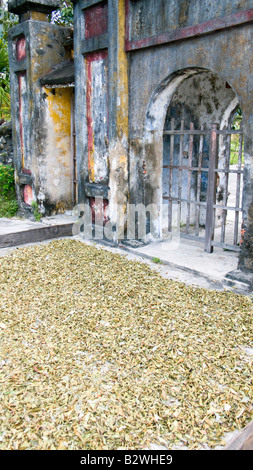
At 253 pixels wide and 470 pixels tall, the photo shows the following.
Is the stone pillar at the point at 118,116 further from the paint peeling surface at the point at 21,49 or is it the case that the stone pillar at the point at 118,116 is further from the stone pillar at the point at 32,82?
the paint peeling surface at the point at 21,49

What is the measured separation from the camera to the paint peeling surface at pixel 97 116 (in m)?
7.01

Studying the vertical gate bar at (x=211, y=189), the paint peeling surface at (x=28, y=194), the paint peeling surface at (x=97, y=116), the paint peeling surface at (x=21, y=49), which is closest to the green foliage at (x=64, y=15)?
the paint peeling surface at (x=21, y=49)

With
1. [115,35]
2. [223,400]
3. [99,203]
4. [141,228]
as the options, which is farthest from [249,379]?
[115,35]

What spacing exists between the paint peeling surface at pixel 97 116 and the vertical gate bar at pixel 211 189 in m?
1.90

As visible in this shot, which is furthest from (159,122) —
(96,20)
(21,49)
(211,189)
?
(21,49)

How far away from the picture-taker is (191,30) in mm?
5465

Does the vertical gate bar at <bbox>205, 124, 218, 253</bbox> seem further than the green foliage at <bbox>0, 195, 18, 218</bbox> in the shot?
No

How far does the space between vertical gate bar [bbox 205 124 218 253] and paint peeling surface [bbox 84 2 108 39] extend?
266 cm

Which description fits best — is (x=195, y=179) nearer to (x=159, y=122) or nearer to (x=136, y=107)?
(x=159, y=122)

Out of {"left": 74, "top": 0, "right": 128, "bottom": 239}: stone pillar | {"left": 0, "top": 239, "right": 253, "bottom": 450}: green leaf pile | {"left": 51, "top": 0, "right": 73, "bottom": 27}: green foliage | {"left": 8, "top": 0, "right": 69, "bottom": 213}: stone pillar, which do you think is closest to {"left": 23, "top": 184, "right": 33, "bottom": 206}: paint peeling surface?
{"left": 8, "top": 0, "right": 69, "bottom": 213}: stone pillar

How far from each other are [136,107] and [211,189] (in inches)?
73.6

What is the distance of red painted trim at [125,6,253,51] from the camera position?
4861 millimetres

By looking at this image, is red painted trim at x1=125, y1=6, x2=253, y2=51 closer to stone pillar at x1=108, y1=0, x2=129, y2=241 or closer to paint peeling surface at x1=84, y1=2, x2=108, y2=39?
stone pillar at x1=108, y1=0, x2=129, y2=241

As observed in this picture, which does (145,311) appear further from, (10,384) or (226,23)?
(226,23)
